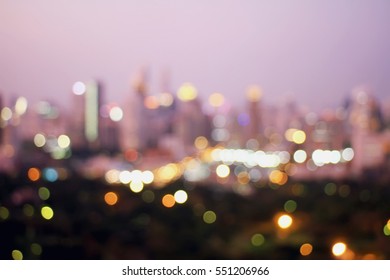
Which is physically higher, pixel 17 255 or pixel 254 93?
pixel 254 93

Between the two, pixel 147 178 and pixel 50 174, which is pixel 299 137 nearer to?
pixel 147 178

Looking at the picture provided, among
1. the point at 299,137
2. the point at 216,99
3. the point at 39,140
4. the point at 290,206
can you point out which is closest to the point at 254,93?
the point at 216,99

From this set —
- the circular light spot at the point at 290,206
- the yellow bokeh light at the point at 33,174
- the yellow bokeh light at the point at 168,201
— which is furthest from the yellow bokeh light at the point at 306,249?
the yellow bokeh light at the point at 33,174

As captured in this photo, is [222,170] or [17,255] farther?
[222,170]
